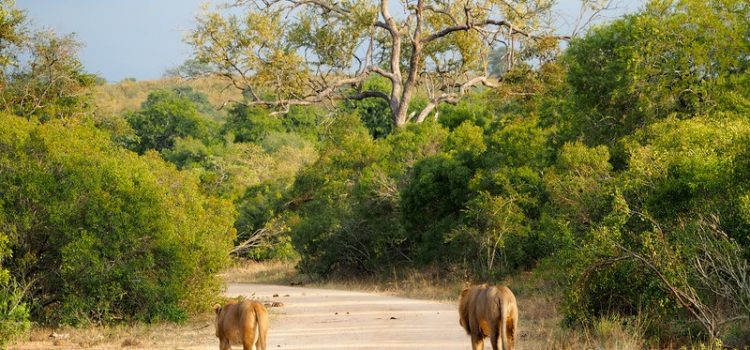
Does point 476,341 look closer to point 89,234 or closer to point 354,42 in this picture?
point 89,234

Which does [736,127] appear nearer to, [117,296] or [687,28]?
[687,28]

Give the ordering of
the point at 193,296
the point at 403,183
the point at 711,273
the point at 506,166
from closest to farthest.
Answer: the point at 711,273
the point at 193,296
the point at 506,166
the point at 403,183

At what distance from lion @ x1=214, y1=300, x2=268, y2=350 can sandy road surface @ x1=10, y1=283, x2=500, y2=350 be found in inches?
83.5

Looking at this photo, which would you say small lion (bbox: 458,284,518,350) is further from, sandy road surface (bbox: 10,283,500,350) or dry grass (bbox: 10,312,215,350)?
dry grass (bbox: 10,312,215,350)

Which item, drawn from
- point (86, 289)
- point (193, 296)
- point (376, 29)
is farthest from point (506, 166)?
point (376, 29)

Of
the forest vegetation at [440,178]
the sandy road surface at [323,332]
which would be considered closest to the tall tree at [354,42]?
the forest vegetation at [440,178]

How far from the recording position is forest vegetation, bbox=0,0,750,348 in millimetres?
14578

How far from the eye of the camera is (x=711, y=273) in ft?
42.8

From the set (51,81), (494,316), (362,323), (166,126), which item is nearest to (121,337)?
(362,323)

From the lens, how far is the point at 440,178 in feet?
96.3

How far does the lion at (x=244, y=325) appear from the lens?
12461mm

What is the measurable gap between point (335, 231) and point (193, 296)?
13.5 metres

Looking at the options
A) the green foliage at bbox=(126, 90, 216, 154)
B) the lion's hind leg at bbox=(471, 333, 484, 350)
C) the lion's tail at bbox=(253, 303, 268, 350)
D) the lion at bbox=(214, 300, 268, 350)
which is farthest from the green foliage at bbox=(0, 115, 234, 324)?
the green foliage at bbox=(126, 90, 216, 154)

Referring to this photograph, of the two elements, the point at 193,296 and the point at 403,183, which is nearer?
the point at 193,296
